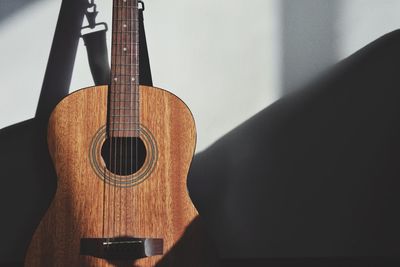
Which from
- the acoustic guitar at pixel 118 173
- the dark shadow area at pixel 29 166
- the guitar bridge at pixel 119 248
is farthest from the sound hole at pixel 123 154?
the dark shadow area at pixel 29 166

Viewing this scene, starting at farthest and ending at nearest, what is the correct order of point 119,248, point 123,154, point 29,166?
point 29,166
point 123,154
point 119,248

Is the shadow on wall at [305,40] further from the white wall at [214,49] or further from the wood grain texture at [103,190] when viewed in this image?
the wood grain texture at [103,190]

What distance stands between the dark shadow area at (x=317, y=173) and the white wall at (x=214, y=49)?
6 cm

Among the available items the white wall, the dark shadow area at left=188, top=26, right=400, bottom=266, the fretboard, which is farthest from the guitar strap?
the dark shadow area at left=188, top=26, right=400, bottom=266

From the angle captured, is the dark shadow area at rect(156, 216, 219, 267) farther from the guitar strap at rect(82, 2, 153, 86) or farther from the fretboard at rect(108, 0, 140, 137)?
the guitar strap at rect(82, 2, 153, 86)

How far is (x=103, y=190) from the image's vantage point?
960mm

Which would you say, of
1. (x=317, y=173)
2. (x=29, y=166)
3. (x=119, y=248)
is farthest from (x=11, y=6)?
(x=317, y=173)

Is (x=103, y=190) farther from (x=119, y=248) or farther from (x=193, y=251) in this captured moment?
(x=193, y=251)

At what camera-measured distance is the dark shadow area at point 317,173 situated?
1.26m

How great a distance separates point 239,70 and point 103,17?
0.42 meters

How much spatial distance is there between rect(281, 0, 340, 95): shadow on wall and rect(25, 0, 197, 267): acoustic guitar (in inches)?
17.0

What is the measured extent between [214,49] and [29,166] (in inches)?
24.4

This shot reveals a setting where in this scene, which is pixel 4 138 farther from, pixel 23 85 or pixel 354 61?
pixel 354 61

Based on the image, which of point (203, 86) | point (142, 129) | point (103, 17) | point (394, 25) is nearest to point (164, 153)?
point (142, 129)
